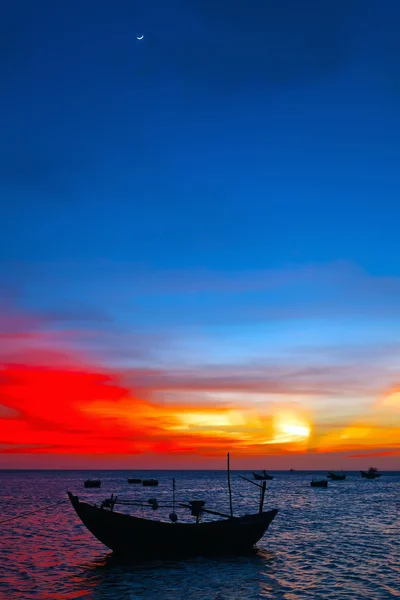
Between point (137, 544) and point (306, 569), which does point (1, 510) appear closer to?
point (137, 544)

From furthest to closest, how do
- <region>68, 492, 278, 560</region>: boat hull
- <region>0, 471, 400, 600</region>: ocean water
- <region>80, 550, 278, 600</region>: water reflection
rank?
<region>68, 492, 278, 560</region>: boat hull, <region>0, 471, 400, 600</region>: ocean water, <region>80, 550, 278, 600</region>: water reflection

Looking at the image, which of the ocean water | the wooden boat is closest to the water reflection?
the ocean water

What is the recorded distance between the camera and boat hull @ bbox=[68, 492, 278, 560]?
89.9 feet

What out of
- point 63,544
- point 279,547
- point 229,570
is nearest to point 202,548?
point 229,570

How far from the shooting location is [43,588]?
23109mm

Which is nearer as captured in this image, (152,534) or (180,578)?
(180,578)

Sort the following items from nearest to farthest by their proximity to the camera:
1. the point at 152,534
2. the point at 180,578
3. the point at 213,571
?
1. the point at 180,578
2. the point at 213,571
3. the point at 152,534

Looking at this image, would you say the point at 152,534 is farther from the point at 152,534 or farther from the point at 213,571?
the point at 213,571

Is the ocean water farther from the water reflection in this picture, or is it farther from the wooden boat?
the wooden boat

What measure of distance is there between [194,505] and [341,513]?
123 ft

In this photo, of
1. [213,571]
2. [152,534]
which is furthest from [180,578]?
[152,534]

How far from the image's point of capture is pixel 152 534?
27469mm

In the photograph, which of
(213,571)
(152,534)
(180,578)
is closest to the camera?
(180,578)

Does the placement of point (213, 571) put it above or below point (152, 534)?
below
